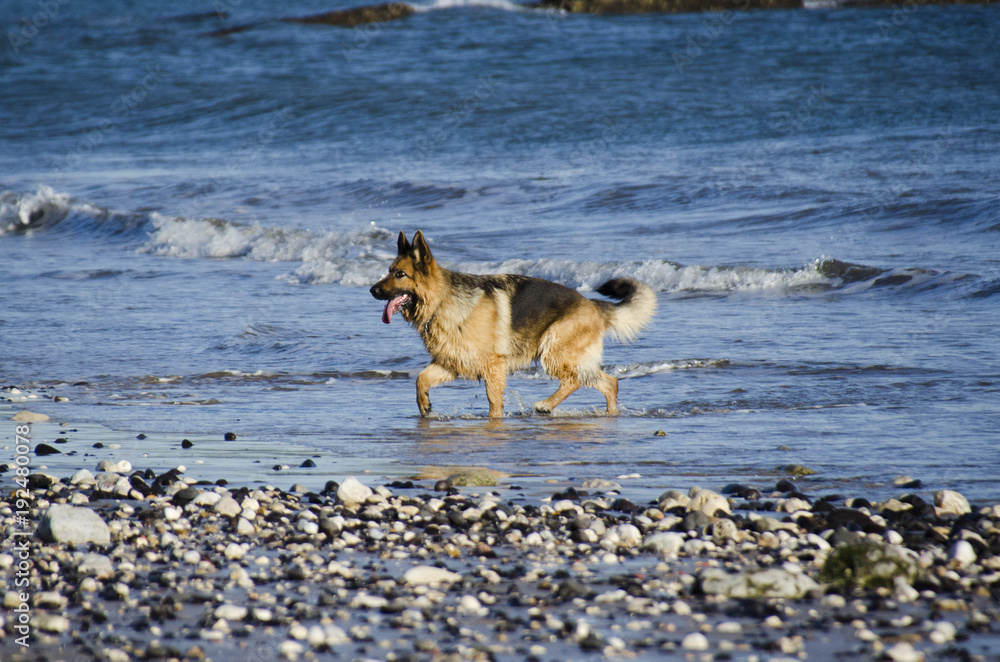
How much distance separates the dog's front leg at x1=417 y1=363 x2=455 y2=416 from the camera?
746 cm

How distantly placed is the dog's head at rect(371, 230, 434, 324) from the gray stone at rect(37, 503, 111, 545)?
3609 mm

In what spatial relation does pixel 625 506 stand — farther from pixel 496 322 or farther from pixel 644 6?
pixel 644 6

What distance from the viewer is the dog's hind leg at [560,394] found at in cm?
799

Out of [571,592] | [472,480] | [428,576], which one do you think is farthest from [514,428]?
[571,592]

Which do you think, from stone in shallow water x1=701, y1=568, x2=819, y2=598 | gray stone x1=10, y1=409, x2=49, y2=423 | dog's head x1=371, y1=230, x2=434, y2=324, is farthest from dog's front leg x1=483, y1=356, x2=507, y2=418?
stone in shallow water x1=701, y1=568, x2=819, y2=598

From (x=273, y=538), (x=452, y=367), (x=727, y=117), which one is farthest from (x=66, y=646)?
(x=727, y=117)

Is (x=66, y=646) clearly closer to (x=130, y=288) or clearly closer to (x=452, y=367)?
(x=452, y=367)

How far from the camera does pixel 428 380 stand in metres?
7.59

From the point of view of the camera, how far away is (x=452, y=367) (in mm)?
7738

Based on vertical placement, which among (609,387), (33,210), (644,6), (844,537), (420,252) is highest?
(644,6)

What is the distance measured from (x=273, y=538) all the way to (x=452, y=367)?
3625 millimetres

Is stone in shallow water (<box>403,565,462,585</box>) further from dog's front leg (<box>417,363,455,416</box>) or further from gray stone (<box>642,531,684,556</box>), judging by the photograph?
dog's front leg (<box>417,363,455,416</box>)

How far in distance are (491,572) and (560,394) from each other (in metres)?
4.36

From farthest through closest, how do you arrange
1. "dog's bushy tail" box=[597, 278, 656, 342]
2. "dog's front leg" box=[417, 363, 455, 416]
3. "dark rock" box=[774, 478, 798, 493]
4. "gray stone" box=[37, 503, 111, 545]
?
"dog's bushy tail" box=[597, 278, 656, 342] < "dog's front leg" box=[417, 363, 455, 416] < "dark rock" box=[774, 478, 798, 493] < "gray stone" box=[37, 503, 111, 545]
